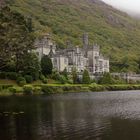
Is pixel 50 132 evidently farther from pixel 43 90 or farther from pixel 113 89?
pixel 113 89

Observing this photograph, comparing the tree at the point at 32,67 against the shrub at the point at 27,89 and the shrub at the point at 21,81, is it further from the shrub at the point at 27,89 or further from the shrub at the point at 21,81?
the shrub at the point at 27,89

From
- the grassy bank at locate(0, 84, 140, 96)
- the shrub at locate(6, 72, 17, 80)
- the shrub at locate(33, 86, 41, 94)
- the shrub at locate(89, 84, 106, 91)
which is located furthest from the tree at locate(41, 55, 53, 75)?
the shrub at locate(33, 86, 41, 94)

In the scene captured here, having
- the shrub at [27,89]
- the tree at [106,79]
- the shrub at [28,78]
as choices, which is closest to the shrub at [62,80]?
the shrub at [28,78]

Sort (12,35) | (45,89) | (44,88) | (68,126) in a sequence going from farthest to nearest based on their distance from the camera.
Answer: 1. (44,88)
2. (45,89)
3. (12,35)
4. (68,126)

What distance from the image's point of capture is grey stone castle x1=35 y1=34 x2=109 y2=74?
14900 cm

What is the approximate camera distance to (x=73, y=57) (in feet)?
509

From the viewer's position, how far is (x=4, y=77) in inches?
4102

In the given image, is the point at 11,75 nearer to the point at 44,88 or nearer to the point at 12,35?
the point at 44,88

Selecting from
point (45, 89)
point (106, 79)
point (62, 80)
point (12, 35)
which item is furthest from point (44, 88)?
point (106, 79)

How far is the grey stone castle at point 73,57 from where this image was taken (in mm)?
149000

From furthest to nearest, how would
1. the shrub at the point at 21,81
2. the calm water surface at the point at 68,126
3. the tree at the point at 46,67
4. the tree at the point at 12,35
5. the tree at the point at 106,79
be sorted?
the tree at the point at 106,79
the tree at the point at 46,67
the shrub at the point at 21,81
the tree at the point at 12,35
the calm water surface at the point at 68,126

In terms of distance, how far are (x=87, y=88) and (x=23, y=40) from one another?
37600 millimetres

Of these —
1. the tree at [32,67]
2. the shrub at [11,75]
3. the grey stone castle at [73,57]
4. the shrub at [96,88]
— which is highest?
the grey stone castle at [73,57]

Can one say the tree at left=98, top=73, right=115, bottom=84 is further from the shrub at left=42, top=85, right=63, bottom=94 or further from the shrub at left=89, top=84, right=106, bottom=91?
the shrub at left=42, top=85, right=63, bottom=94
